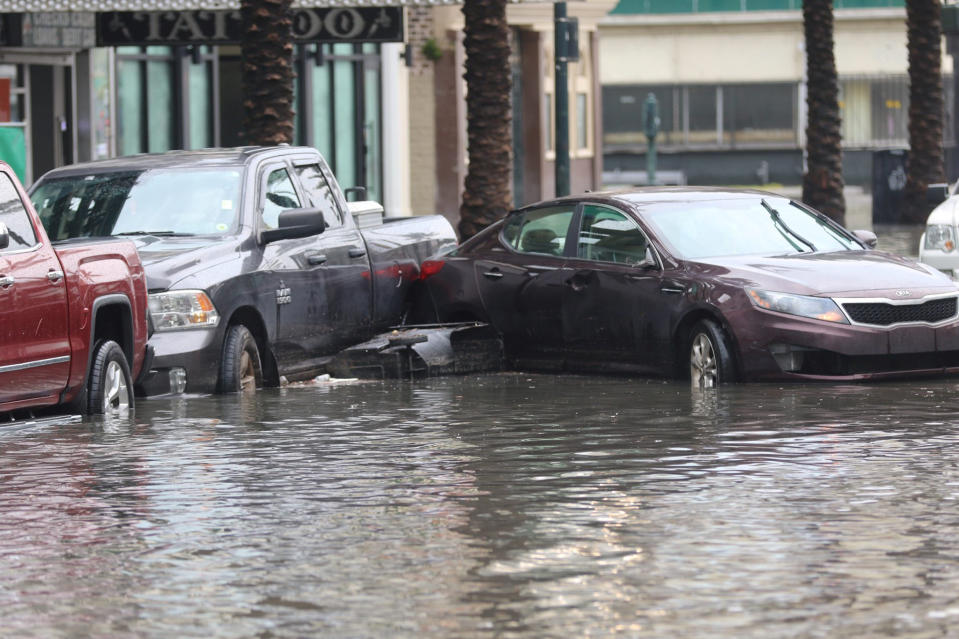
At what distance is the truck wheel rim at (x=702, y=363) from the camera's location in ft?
45.3

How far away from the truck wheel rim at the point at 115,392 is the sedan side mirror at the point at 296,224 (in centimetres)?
218

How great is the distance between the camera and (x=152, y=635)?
641cm

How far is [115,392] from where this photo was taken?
40.5ft

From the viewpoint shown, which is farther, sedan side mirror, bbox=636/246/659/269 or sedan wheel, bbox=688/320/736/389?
sedan side mirror, bbox=636/246/659/269

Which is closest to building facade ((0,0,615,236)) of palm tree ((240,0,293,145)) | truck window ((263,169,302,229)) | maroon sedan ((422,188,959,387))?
palm tree ((240,0,293,145))

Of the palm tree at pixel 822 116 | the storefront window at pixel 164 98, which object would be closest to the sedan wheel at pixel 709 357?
the storefront window at pixel 164 98

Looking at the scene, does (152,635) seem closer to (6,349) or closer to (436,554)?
(436,554)

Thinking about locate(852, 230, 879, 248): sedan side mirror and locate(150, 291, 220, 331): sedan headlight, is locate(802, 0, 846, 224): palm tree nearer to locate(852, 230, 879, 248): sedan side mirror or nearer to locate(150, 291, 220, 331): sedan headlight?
locate(852, 230, 879, 248): sedan side mirror

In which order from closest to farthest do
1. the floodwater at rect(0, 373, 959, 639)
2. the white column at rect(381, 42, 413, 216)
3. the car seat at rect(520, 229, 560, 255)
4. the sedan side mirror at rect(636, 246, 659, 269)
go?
the floodwater at rect(0, 373, 959, 639) < the sedan side mirror at rect(636, 246, 659, 269) < the car seat at rect(520, 229, 560, 255) < the white column at rect(381, 42, 413, 216)

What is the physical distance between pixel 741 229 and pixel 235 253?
3.53 metres

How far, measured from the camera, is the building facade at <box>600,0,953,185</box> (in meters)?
65.1

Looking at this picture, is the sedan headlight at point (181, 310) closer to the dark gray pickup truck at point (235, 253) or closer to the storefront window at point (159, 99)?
the dark gray pickup truck at point (235, 253)

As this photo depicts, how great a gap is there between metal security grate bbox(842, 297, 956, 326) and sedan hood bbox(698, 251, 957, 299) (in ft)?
0.22

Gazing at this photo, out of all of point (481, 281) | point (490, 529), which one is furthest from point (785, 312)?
point (490, 529)
